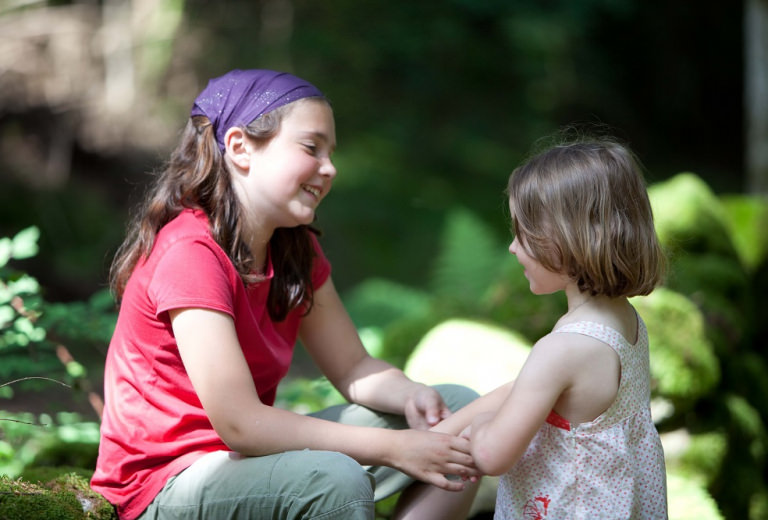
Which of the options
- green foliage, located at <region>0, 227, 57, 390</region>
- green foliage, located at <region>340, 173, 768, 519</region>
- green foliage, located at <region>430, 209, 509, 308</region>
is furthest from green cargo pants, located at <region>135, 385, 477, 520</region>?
green foliage, located at <region>430, 209, 509, 308</region>

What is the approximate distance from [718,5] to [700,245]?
26.4ft

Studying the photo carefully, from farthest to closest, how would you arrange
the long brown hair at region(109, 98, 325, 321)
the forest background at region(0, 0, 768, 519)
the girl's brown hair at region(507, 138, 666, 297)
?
1. the forest background at region(0, 0, 768, 519)
2. the long brown hair at region(109, 98, 325, 321)
3. the girl's brown hair at region(507, 138, 666, 297)

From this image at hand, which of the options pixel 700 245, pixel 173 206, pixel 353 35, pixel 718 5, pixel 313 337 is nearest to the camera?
pixel 173 206

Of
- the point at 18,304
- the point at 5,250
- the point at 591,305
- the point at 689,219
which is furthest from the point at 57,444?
the point at 689,219

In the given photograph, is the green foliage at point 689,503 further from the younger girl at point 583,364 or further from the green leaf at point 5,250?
the green leaf at point 5,250

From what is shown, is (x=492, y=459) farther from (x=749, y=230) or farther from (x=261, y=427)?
(x=749, y=230)

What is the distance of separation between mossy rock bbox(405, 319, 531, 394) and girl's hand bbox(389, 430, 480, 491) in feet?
3.44

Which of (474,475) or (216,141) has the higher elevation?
(216,141)

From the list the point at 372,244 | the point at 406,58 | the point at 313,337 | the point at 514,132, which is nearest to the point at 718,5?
the point at 514,132

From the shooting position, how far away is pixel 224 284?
179cm

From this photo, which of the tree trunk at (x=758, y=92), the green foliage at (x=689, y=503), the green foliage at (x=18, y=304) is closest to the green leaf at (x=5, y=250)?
the green foliage at (x=18, y=304)

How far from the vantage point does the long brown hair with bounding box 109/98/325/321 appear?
1.95 meters

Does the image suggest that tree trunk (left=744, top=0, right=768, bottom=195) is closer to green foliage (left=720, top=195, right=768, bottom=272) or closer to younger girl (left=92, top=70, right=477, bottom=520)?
green foliage (left=720, top=195, right=768, bottom=272)

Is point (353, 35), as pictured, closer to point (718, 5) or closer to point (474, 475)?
point (718, 5)
